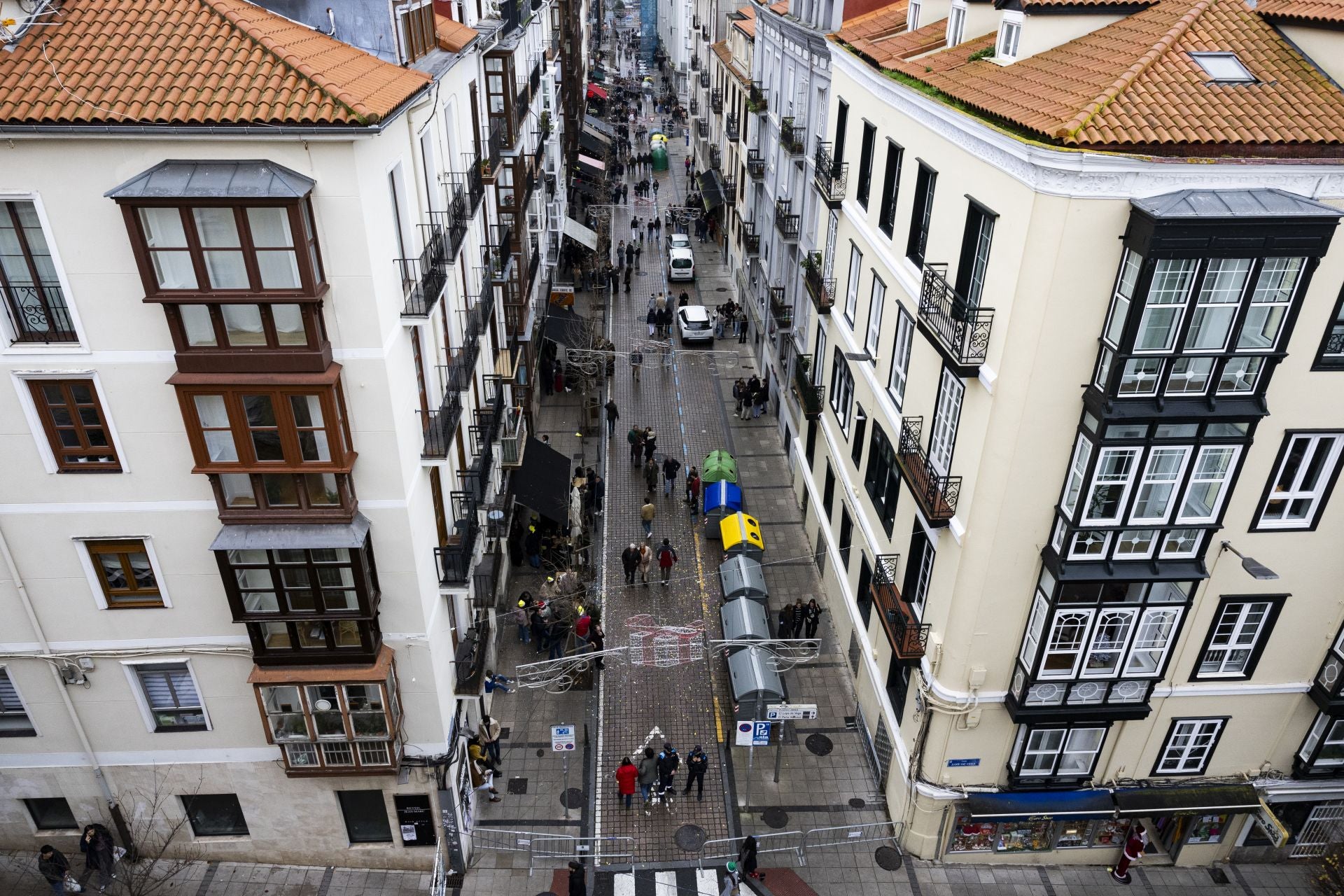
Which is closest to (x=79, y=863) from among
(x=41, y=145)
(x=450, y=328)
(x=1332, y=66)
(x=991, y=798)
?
(x=450, y=328)

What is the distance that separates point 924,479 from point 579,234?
1490 inches

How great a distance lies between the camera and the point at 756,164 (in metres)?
44.4

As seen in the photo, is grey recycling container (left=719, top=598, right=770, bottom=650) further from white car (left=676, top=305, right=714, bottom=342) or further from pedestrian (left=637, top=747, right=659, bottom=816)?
white car (left=676, top=305, right=714, bottom=342)

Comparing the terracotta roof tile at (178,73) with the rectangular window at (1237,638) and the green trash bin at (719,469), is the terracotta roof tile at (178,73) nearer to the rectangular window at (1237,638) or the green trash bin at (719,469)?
the rectangular window at (1237,638)

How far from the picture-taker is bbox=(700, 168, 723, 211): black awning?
202ft

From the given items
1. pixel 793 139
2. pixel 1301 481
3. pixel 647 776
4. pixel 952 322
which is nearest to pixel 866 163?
pixel 952 322

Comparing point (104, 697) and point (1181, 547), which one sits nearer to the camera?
point (1181, 547)

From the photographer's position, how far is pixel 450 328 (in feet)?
69.5

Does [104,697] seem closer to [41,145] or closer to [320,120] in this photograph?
[41,145]

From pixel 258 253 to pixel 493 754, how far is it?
14.8 m

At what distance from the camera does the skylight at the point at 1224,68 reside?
15.3 m

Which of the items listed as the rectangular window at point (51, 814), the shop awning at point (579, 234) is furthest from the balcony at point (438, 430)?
the shop awning at point (579, 234)

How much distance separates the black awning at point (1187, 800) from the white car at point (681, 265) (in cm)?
4056

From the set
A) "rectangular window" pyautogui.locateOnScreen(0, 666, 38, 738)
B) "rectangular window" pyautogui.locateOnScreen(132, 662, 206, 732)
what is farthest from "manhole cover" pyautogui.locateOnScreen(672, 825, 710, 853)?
"rectangular window" pyautogui.locateOnScreen(0, 666, 38, 738)
